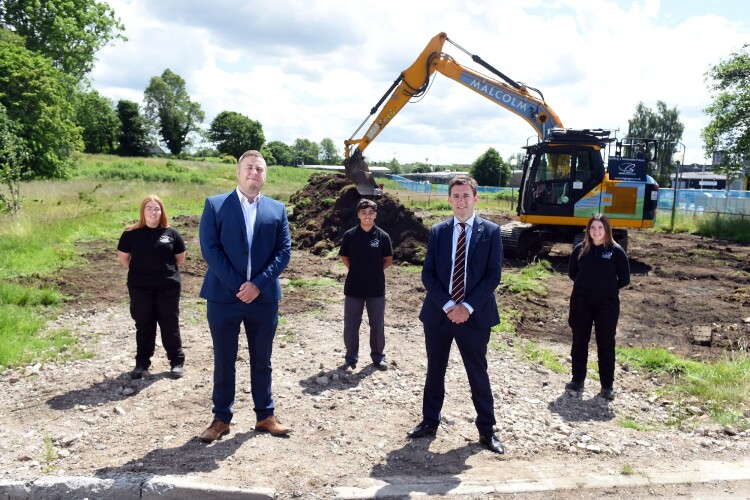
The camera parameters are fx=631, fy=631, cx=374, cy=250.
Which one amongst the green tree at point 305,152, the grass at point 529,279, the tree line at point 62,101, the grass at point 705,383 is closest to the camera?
the grass at point 705,383

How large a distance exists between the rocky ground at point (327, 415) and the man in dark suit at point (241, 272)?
0.49 metres

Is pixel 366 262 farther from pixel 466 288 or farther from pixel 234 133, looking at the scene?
pixel 234 133

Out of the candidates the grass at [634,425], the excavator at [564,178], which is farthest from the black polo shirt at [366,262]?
the excavator at [564,178]

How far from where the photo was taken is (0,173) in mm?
16406

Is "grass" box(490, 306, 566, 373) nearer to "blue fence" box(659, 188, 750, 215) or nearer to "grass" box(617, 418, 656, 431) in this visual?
"grass" box(617, 418, 656, 431)

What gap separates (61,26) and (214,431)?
35.9 m

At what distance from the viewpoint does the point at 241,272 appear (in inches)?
188

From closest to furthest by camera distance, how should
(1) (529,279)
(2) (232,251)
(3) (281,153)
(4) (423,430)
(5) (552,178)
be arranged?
(2) (232,251) → (4) (423,430) → (1) (529,279) → (5) (552,178) → (3) (281,153)

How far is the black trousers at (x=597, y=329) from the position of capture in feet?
20.7

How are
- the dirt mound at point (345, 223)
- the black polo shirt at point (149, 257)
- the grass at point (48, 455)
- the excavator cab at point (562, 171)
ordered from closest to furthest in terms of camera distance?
the grass at point (48, 455)
the black polo shirt at point (149, 257)
the excavator cab at point (562, 171)
the dirt mound at point (345, 223)

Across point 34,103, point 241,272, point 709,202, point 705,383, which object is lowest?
point 705,383

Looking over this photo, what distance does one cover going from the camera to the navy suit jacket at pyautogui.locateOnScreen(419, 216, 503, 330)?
4.77 meters

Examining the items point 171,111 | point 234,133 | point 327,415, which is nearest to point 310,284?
point 327,415

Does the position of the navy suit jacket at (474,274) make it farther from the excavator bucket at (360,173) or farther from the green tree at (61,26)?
the green tree at (61,26)
